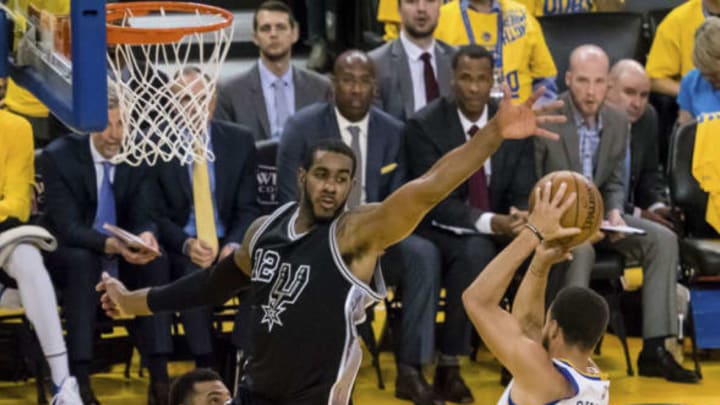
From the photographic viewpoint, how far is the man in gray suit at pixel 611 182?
8020mm

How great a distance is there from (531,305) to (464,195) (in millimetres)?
2744

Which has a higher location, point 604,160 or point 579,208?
point 579,208

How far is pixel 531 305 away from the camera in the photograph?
525cm

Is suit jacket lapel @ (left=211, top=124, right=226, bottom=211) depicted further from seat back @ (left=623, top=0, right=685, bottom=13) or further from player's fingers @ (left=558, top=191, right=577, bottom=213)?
seat back @ (left=623, top=0, right=685, bottom=13)

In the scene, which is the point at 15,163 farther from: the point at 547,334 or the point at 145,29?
the point at 547,334

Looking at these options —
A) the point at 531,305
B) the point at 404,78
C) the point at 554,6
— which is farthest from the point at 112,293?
the point at 554,6

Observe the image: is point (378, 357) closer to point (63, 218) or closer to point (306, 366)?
point (63, 218)

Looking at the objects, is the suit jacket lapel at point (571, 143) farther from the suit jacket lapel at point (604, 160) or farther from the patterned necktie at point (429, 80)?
the patterned necktie at point (429, 80)

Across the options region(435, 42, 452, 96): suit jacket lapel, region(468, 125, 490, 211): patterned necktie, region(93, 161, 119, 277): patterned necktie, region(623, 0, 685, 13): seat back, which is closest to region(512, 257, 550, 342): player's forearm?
region(468, 125, 490, 211): patterned necktie

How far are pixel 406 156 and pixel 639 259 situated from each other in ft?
4.53

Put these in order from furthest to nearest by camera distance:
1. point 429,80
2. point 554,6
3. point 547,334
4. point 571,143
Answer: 1. point 554,6
2. point 429,80
3. point 571,143
4. point 547,334

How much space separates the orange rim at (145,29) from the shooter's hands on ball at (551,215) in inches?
65.1

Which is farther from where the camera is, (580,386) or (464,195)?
(464,195)

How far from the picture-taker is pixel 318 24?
10453 mm
